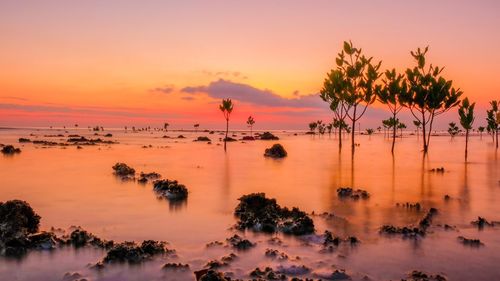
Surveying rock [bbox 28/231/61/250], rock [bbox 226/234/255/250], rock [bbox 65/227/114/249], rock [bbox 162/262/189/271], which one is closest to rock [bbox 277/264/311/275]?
rock [bbox 226/234/255/250]

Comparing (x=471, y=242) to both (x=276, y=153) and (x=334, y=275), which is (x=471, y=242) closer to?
(x=334, y=275)

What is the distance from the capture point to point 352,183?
851 inches

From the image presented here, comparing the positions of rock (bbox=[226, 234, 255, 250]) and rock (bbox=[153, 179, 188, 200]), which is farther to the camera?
rock (bbox=[153, 179, 188, 200])

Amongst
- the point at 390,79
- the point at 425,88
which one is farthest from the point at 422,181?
the point at 390,79

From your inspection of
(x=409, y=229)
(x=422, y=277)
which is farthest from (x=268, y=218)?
(x=422, y=277)

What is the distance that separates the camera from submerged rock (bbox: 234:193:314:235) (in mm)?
10883

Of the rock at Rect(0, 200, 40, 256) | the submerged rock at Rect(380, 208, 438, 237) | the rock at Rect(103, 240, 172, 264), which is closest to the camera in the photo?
the rock at Rect(103, 240, 172, 264)

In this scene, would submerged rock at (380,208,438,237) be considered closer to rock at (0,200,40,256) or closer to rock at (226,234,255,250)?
rock at (226,234,255,250)

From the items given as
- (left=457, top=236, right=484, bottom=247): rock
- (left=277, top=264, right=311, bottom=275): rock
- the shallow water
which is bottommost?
the shallow water

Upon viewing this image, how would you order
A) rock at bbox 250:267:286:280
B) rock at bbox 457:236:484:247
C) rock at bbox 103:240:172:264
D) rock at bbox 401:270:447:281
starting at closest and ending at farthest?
rock at bbox 401:270:447:281 < rock at bbox 250:267:286:280 < rock at bbox 103:240:172:264 < rock at bbox 457:236:484:247

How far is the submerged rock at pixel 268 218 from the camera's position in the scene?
10.9m

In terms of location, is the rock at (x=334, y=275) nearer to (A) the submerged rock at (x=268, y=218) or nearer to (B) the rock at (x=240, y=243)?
(B) the rock at (x=240, y=243)

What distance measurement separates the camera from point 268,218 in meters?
11.6

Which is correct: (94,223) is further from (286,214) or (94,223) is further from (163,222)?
Answer: (286,214)
